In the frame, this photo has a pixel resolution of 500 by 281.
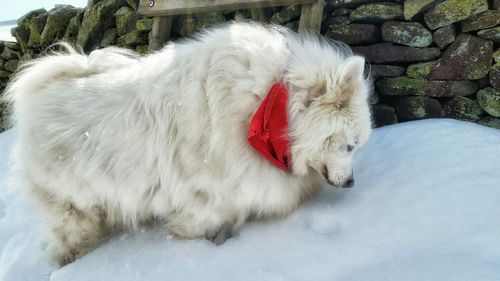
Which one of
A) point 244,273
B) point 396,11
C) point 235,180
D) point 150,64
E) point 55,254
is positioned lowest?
point 55,254

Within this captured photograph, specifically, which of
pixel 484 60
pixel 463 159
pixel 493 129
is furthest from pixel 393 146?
pixel 484 60

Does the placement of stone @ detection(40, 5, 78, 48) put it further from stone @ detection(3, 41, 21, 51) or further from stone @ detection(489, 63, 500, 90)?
stone @ detection(489, 63, 500, 90)

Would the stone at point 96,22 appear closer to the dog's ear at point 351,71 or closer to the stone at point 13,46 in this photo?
the stone at point 13,46

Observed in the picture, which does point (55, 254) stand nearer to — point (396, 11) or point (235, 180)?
point (235, 180)

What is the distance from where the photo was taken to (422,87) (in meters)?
3.69

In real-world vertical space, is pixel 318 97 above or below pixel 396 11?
below

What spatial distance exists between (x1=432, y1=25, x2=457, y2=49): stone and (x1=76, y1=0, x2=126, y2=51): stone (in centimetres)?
375

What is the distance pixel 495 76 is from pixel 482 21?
0.44 metres

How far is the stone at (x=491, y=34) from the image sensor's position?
3.27m

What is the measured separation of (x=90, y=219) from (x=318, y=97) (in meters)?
1.72

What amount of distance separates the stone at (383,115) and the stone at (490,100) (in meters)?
0.72

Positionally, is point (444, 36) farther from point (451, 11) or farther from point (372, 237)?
point (372, 237)

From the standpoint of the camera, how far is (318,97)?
2.35m

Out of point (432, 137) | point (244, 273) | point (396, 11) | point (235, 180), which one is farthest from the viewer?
point (396, 11)
